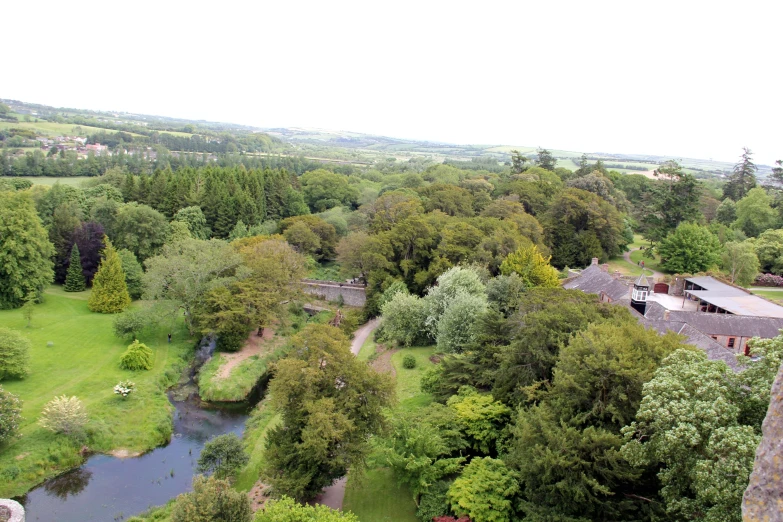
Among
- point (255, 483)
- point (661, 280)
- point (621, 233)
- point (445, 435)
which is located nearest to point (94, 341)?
point (255, 483)

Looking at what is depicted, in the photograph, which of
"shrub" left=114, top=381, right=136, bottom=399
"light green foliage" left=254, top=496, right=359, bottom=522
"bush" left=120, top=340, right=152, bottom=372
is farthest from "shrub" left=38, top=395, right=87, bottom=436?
"light green foliage" left=254, top=496, right=359, bottom=522

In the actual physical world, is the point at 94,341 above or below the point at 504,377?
below

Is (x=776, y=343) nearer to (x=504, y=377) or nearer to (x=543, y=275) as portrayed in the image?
(x=504, y=377)

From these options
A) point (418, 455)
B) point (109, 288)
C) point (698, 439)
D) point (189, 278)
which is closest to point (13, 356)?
point (189, 278)

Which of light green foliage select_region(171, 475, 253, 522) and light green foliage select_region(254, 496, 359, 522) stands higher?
light green foliage select_region(254, 496, 359, 522)

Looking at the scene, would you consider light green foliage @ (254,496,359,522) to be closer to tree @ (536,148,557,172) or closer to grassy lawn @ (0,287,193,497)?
grassy lawn @ (0,287,193,497)

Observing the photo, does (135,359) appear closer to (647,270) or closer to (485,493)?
(485,493)
